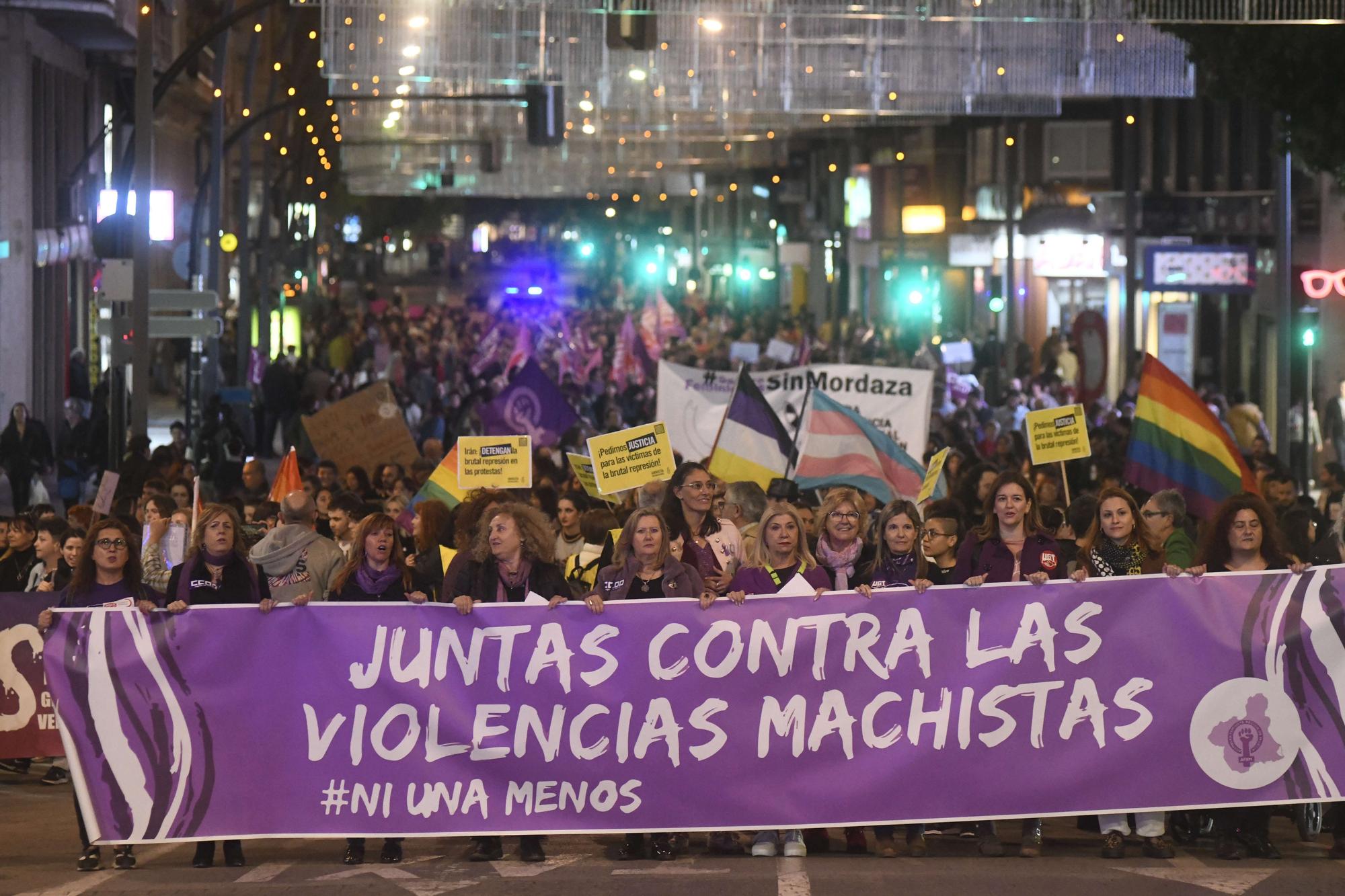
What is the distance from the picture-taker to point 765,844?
374 inches

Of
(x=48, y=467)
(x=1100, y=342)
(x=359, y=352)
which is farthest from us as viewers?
(x=359, y=352)

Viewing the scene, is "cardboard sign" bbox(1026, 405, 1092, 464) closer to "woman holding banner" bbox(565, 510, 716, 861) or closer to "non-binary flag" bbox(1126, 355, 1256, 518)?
"non-binary flag" bbox(1126, 355, 1256, 518)

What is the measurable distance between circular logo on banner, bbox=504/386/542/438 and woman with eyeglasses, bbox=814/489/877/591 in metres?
10.6

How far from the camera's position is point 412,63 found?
2319cm

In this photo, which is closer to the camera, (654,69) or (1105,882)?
(1105,882)

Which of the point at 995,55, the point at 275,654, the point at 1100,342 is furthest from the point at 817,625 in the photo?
the point at 1100,342

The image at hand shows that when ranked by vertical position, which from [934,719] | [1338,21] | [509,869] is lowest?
[509,869]

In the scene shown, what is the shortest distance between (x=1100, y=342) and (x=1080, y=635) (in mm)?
20077

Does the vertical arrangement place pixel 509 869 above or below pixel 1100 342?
below

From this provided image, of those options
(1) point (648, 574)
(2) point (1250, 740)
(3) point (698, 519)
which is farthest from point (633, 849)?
(2) point (1250, 740)

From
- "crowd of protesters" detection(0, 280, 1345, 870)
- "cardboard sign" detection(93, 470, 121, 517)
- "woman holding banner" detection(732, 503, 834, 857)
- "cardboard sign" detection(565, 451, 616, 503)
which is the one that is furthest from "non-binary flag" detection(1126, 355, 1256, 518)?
"cardboard sign" detection(93, 470, 121, 517)

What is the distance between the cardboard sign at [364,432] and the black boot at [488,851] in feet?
30.4

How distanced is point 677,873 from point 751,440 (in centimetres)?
692

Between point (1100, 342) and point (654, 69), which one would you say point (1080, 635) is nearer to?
point (654, 69)
